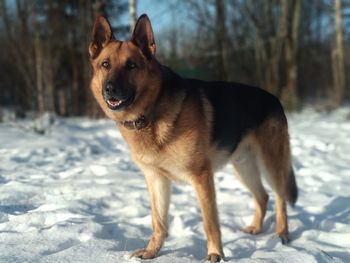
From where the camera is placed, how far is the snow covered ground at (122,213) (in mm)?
2854

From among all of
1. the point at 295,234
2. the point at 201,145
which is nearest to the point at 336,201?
the point at 295,234

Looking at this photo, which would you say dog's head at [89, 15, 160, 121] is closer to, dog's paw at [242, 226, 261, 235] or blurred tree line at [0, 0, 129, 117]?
dog's paw at [242, 226, 261, 235]

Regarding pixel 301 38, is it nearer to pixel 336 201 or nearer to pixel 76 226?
pixel 336 201

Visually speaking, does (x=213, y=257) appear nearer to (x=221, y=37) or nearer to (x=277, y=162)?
(x=277, y=162)

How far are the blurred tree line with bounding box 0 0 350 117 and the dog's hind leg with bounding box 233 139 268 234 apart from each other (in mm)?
7498

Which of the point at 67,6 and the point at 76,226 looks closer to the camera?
the point at 76,226

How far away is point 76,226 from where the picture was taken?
3201 millimetres

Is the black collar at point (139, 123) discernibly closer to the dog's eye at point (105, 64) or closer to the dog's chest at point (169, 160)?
the dog's chest at point (169, 160)

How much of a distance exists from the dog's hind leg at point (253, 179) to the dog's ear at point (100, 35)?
1658 mm

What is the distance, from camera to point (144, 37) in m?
3.19

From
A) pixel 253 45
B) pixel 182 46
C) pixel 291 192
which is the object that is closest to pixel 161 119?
pixel 291 192

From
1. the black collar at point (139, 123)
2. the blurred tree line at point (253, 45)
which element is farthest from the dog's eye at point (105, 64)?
the blurred tree line at point (253, 45)

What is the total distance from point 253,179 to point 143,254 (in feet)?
5.27

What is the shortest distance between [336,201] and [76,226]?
286 centimetres
